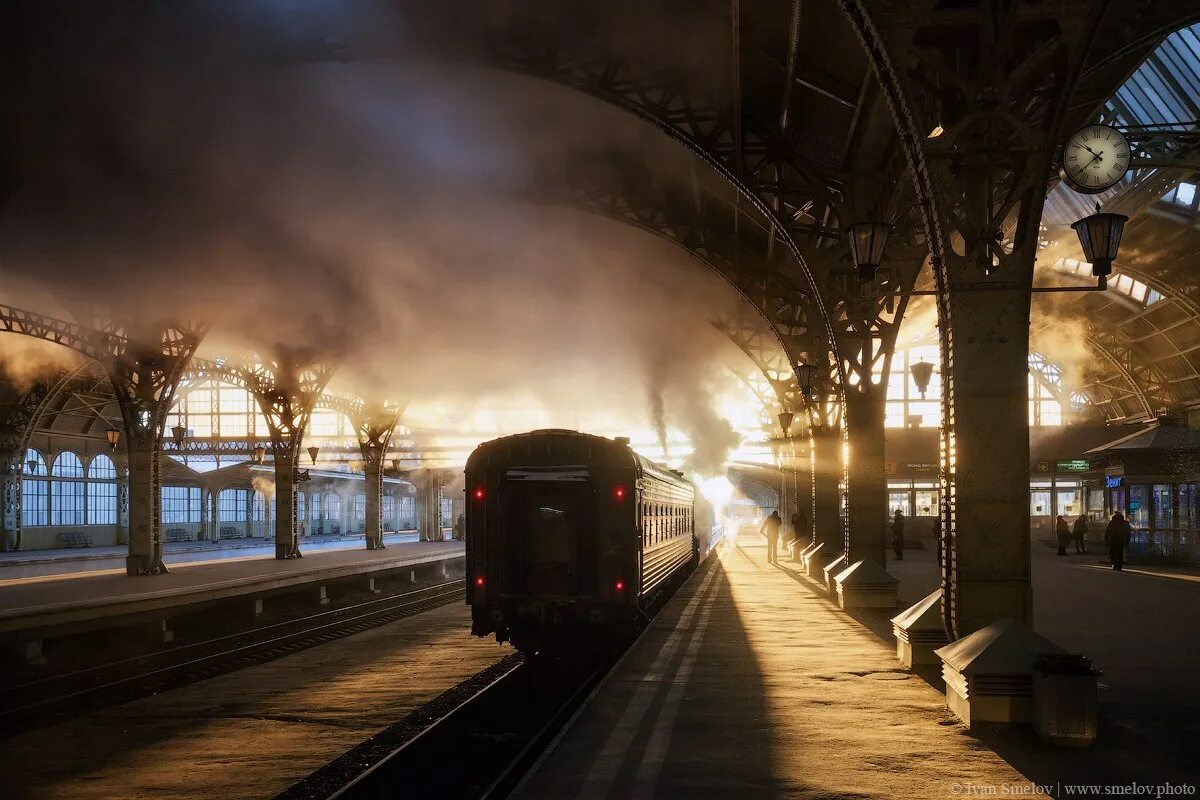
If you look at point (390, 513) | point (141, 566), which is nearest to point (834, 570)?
point (141, 566)

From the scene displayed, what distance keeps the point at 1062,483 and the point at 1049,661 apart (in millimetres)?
40136

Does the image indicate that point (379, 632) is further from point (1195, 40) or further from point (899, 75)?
point (1195, 40)

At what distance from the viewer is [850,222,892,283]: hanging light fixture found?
1070 cm

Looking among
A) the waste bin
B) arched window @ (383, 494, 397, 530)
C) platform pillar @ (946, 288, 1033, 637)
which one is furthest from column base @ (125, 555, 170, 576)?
arched window @ (383, 494, 397, 530)

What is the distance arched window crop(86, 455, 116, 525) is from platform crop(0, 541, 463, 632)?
15299 millimetres

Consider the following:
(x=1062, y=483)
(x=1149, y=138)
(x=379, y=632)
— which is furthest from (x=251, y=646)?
(x=1062, y=483)

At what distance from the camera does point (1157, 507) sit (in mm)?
24094

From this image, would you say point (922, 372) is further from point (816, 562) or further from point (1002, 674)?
point (1002, 674)

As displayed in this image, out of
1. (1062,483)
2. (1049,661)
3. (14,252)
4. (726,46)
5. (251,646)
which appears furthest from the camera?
(1062,483)

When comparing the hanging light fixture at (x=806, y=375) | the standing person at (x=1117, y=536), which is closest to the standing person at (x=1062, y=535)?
→ the standing person at (x=1117, y=536)

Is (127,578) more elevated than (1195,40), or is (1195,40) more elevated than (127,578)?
(1195,40)

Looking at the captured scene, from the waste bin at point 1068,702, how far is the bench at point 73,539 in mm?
38922

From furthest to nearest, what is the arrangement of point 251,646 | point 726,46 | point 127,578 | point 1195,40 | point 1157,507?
point 1157,507
point 127,578
point 1195,40
point 251,646
point 726,46

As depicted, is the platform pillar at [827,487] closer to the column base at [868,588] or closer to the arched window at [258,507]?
the column base at [868,588]
